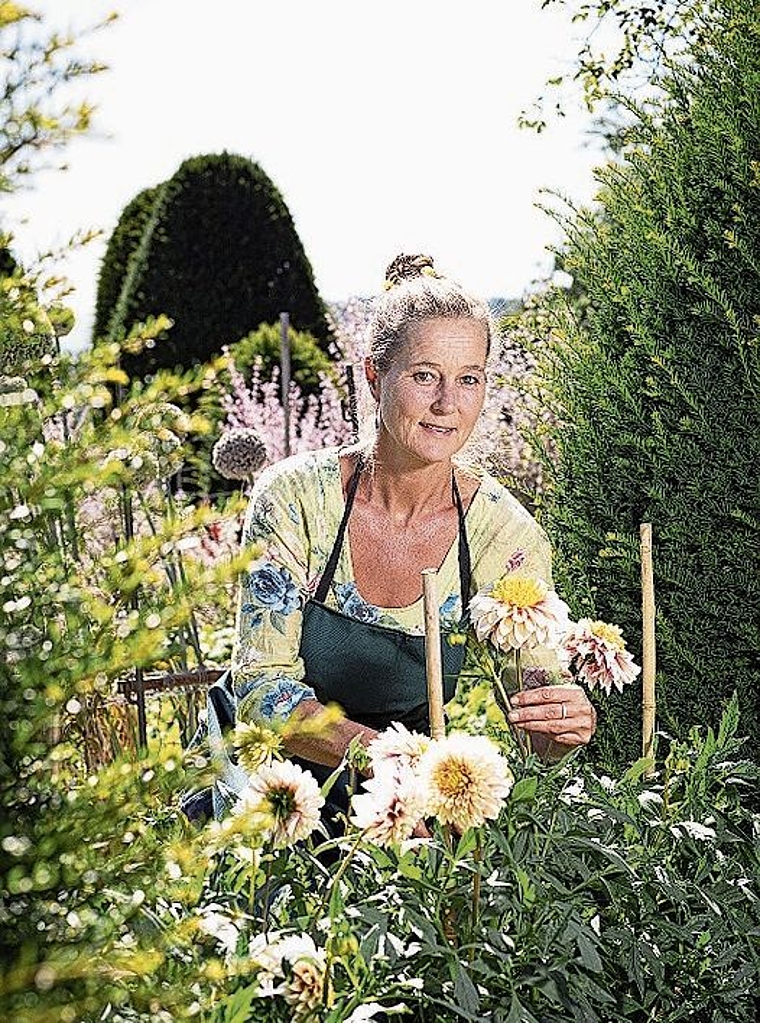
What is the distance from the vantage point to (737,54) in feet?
10.6

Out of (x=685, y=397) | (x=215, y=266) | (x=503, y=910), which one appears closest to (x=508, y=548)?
(x=685, y=397)

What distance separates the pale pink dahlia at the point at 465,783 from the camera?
160cm

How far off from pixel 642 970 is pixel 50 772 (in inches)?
41.0

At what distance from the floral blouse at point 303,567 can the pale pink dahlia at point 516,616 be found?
1.65 feet

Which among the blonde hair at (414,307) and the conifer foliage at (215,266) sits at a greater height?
the conifer foliage at (215,266)

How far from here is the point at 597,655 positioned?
2.23 meters

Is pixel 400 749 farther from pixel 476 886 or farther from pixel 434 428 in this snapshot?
pixel 434 428

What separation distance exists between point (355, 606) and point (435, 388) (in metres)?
0.42

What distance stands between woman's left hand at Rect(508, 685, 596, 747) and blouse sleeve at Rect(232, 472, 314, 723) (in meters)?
0.37

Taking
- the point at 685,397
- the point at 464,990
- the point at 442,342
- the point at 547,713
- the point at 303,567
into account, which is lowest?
the point at 464,990

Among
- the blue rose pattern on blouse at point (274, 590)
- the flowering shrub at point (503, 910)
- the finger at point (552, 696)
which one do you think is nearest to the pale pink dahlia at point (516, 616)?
the flowering shrub at point (503, 910)

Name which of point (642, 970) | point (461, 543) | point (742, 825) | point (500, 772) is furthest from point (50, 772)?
point (461, 543)

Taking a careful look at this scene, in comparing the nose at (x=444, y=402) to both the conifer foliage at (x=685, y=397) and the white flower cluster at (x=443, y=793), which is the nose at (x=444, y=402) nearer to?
the conifer foliage at (x=685, y=397)

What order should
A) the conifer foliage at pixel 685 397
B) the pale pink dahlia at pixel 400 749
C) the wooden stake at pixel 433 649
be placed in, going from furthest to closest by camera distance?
the conifer foliage at pixel 685 397
the wooden stake at pixel 433 649
the pale pink dahlia at pixel 400 749
